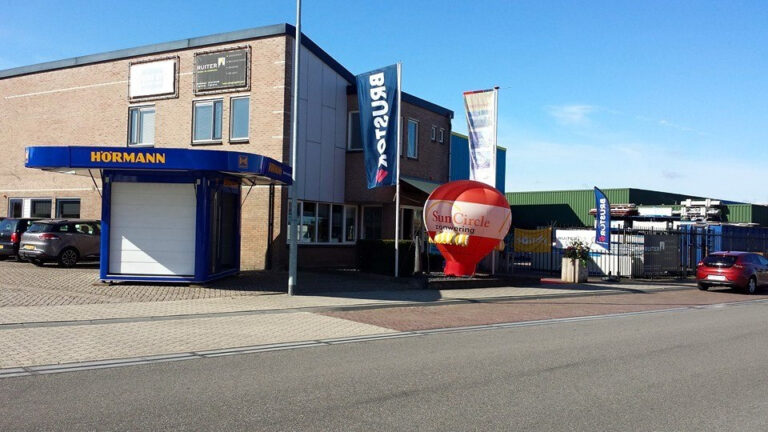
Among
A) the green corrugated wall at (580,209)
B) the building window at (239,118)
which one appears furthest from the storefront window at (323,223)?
the green corrugated wall at (580,209)

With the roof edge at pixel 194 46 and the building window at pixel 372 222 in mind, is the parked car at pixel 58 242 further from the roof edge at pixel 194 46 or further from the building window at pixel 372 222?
the building window at pixel 372 222

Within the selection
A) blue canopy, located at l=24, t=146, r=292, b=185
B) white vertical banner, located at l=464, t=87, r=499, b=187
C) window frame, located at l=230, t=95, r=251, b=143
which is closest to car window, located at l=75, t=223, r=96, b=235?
window frame, located at l=230, t=95, r=251, b=143

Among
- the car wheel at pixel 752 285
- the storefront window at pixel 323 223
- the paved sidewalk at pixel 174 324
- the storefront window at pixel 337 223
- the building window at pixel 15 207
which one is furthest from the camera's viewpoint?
the building window at pixel 15 207

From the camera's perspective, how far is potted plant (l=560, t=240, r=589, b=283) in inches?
935

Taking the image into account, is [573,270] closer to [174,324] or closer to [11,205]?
[174,324]

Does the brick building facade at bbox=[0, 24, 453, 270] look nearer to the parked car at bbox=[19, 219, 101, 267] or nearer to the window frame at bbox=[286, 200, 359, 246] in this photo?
the window frame at bbox=[286, 200, 359, 246]

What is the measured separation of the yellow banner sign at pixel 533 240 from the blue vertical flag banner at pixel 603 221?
2095 millimetres

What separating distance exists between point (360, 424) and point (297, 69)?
11824mm

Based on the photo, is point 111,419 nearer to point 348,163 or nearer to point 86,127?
point 348,163

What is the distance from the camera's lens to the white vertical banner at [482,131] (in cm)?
2114

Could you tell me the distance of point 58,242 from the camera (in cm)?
1997

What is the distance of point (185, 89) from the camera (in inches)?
924

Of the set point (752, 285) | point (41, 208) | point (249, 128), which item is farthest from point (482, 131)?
point (41, 208)

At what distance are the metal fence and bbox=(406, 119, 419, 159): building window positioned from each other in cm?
588
